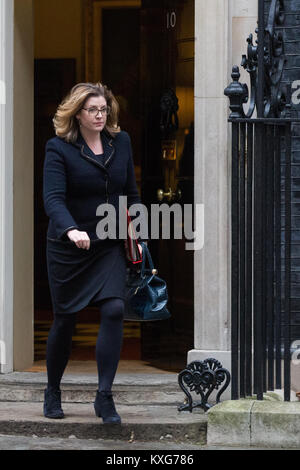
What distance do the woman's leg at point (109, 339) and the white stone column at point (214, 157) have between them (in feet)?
3.79

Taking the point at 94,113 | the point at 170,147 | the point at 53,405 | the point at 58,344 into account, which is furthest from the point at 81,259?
the point at 170,147

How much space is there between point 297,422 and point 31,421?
1422mm

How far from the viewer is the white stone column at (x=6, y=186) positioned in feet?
23.9

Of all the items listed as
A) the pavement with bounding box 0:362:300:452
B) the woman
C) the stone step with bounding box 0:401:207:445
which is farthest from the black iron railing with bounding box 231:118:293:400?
the woman

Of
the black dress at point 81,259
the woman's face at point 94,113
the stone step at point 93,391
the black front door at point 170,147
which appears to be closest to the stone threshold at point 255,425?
the black dress at point 81,259

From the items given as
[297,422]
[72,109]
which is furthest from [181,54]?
[297,422]

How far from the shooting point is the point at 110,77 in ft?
41.3

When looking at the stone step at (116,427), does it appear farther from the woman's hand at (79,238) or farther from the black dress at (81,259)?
the woman's hand at (79,238)

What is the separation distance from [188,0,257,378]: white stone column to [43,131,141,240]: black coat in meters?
1.03

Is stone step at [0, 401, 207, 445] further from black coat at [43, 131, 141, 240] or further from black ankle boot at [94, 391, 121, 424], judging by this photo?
black coat at [43, 131, 141, 240]

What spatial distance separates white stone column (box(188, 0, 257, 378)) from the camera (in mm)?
6938

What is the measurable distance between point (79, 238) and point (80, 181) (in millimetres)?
382

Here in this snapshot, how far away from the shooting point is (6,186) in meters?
Result: 7.32
